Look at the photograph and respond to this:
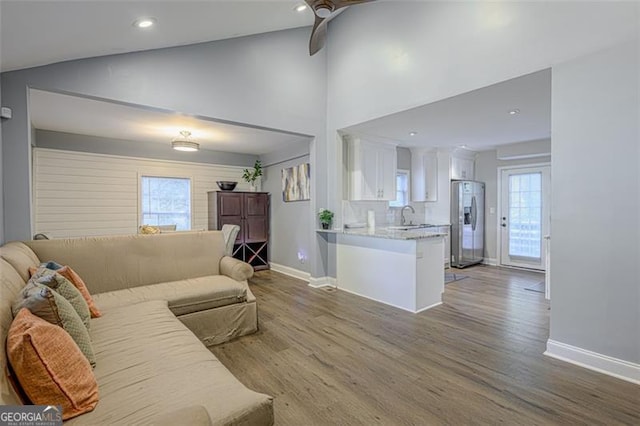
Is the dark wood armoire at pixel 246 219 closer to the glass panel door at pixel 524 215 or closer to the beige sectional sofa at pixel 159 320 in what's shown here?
the beige sectional sofa at pixel 159 320

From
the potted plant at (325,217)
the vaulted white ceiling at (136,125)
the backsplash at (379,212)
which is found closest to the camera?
the vaulted white ceiling at (136,125)

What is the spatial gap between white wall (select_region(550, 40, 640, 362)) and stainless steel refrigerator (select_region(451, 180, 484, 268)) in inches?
145

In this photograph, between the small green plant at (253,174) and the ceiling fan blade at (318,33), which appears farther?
the small green plant at (253,174)

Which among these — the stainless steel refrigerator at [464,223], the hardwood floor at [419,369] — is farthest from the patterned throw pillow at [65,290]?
the stainless steel refrigerator at [464,223]

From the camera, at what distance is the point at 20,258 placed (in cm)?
211

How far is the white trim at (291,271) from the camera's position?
17.6 feet

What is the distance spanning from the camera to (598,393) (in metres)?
2.04

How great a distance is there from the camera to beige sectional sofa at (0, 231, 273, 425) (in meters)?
1.25

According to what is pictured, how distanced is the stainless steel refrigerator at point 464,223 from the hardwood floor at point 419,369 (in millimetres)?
2322

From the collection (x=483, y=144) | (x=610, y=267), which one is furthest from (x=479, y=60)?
(x=483, y=144)

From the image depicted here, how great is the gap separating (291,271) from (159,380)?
14.2ft

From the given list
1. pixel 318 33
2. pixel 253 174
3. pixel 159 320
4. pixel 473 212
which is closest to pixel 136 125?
pixel 253 174

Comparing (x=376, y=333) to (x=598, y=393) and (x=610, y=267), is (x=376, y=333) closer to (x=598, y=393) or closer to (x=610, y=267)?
(x=598, y=393)

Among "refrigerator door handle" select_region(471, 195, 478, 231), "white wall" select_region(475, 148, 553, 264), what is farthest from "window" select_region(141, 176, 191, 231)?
"white wall" select_region(475, 148, 553, 264)
